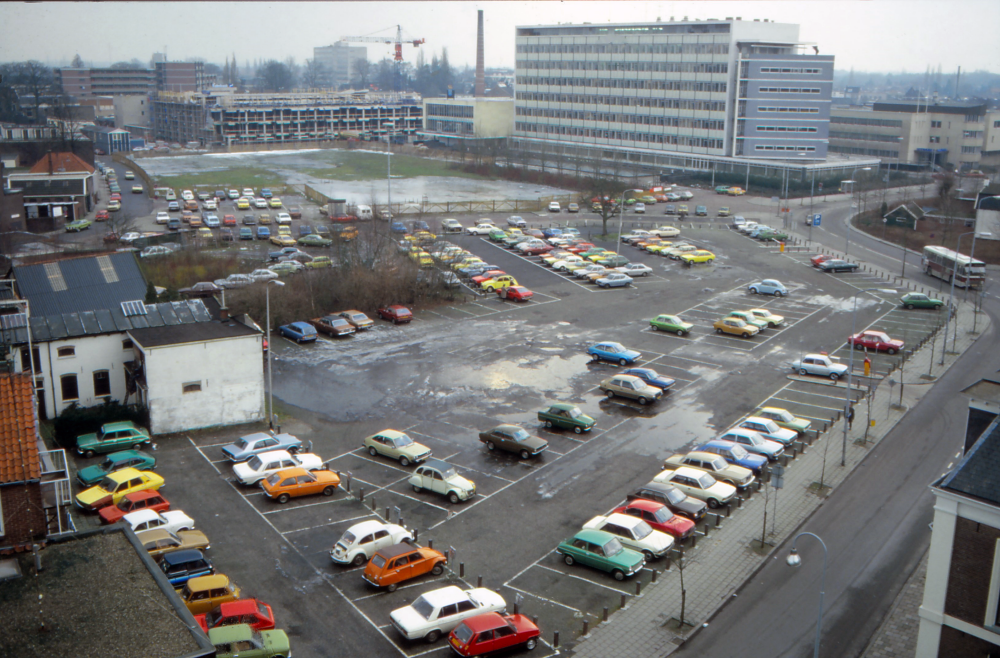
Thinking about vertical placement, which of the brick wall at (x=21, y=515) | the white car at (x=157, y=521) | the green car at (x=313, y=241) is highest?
the brick wall at (x=21, y=515)

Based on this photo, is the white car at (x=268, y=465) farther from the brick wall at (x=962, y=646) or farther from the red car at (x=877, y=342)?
the red car at (x=877, y=342)

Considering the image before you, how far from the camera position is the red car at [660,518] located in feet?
73.2

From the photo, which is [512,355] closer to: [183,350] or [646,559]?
[183,350]

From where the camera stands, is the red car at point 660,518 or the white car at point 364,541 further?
the red car at point 660,518

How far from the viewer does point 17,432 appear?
1515 centimetres

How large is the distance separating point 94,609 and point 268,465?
13.1 meters

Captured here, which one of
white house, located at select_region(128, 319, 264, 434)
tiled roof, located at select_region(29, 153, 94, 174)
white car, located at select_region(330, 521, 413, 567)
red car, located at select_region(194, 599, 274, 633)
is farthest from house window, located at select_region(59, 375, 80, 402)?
tiled roof, located at select_region(29, 153, 94, 174)

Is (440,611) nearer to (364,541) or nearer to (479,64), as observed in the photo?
(364,541)

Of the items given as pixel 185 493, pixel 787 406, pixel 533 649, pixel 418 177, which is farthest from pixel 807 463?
pixel 418 177

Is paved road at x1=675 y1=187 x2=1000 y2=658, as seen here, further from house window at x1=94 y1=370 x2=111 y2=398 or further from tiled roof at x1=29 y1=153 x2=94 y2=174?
Answer: tiled roof at x1=29 y1=153 x2=94 y2=174

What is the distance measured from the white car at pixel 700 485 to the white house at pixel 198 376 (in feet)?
49.1

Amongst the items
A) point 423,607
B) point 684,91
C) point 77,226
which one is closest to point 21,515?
point 423,607

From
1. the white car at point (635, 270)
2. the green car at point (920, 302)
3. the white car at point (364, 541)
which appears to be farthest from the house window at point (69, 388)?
the green car at point (920, 302)

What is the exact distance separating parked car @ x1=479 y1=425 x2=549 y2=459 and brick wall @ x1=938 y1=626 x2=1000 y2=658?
1425cm
